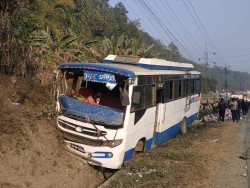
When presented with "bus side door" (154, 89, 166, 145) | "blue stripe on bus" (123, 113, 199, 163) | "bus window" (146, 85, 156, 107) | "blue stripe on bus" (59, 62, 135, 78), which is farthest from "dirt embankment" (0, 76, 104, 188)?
"bus side door" (154, 89, 166, 145)

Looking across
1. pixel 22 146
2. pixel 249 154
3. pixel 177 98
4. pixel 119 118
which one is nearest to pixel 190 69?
pixel 177 98

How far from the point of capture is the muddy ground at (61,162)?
807cm

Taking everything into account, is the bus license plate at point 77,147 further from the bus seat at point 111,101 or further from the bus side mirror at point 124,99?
the bus side mirror at point 124,99

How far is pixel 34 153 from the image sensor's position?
8812 millimetres

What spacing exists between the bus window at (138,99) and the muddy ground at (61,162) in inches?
53.5

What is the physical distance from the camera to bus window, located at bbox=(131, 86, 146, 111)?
920 centimetres

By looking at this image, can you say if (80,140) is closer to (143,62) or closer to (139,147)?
(139,147)

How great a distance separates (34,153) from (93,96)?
222 centimetres

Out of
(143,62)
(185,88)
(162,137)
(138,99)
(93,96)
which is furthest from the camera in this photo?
(185,88)

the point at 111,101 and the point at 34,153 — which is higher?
the point at 111,101

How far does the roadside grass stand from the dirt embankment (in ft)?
3.46

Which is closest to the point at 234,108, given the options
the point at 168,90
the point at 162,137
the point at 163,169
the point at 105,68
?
the point at 168,90

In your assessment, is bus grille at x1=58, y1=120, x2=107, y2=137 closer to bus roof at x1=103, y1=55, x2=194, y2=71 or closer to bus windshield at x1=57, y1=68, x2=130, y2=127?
bus windshield at x1=57, y1=68, x2=130, y2=127

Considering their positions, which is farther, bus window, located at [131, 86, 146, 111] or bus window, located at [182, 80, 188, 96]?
bus window, located at [182, 80, 188, 96]
